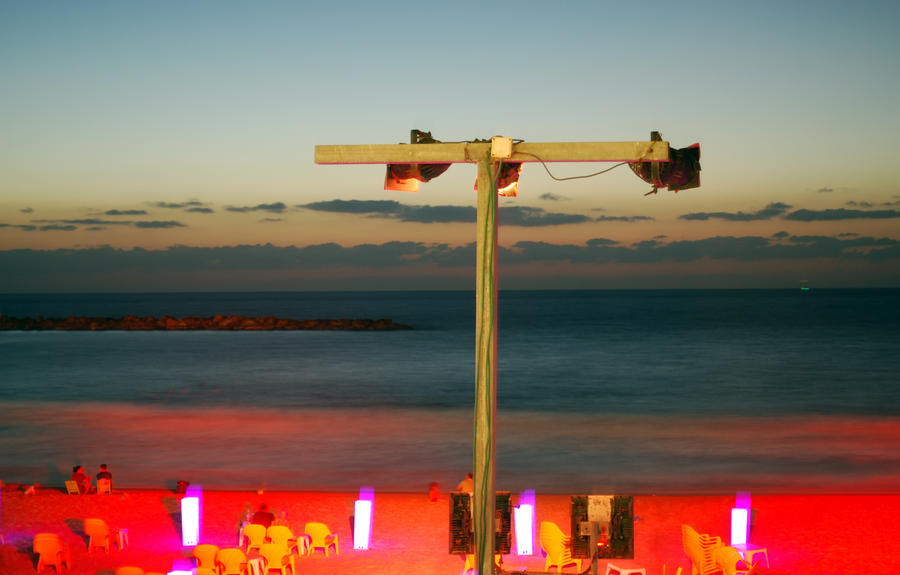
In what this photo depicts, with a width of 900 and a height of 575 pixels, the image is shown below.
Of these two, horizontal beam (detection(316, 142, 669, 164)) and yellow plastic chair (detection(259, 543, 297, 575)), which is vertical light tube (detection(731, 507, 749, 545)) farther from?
horizontal beam (detection(316, 142, 669, 164))

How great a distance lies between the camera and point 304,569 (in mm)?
9680

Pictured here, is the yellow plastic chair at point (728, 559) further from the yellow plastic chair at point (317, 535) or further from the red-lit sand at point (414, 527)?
the yellow plastic chair at point (317, 535)

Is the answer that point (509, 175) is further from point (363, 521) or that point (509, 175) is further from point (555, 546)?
point (363, 521)

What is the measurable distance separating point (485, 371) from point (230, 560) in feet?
14.4

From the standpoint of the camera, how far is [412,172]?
6227 millimetres

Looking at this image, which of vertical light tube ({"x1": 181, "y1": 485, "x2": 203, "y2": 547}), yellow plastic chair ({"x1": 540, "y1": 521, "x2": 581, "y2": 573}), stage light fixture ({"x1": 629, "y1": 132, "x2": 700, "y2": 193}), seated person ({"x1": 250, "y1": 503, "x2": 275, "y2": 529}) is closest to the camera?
stage light fixture ({"x1": 629, "y1": 132, "x2": 700, "y2": 193})

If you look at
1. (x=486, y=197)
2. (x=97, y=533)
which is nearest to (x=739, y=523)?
(x=486, y=197)

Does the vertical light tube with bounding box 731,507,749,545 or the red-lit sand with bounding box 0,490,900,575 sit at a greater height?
the vertical light tube with bounding box 731,507,749,545

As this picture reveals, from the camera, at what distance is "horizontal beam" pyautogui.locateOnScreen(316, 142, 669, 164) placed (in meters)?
5.89

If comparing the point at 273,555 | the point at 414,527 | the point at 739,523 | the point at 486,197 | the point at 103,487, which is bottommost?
the point at 414,527

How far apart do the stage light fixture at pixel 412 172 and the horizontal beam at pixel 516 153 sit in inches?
4.8

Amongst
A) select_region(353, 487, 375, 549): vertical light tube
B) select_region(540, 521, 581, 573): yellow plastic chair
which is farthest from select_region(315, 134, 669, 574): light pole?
select_region(353, 487, 375, 549): vertical light tube

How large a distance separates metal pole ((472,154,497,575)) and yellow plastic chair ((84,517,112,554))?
6291 mm

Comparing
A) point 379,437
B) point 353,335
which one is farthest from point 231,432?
point 353,335
